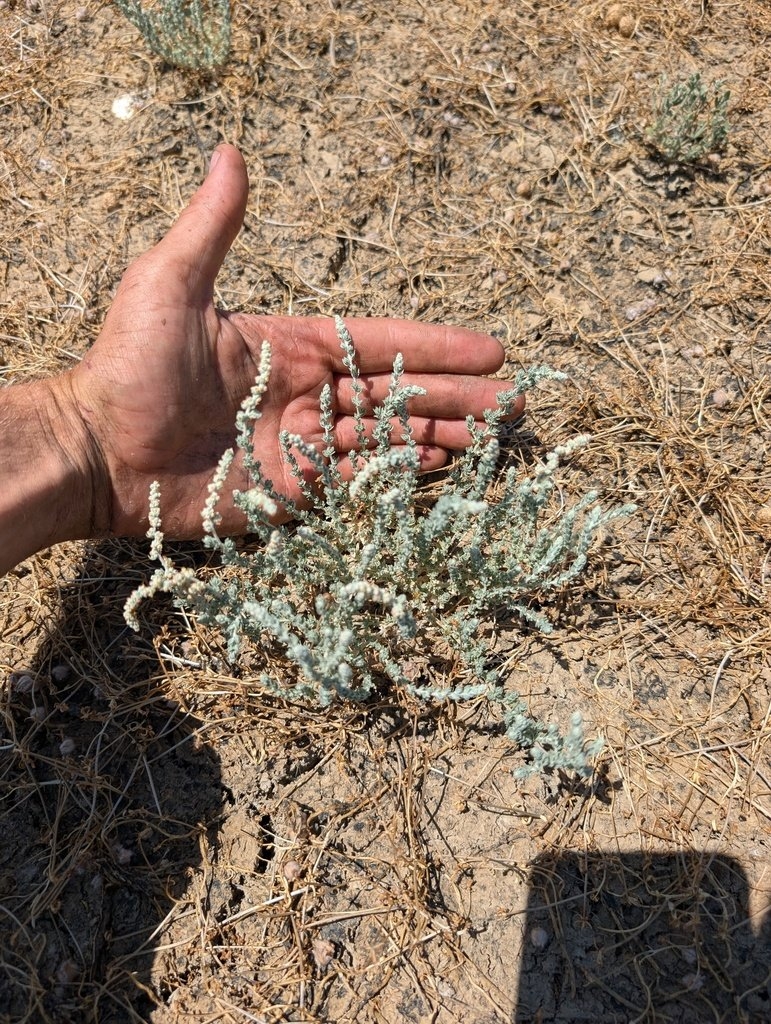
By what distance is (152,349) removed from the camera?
2.38 m

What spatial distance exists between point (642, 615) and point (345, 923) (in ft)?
4.59

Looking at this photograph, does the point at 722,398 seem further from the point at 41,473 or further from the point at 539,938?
the point at 41,473

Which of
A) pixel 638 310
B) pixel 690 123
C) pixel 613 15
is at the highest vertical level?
pixel 613 15

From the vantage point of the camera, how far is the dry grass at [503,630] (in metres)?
2.17

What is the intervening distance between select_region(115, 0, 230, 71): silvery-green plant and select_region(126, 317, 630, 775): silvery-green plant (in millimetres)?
2121

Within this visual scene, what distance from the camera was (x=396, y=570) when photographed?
94.0 inches

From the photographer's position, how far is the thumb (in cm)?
243

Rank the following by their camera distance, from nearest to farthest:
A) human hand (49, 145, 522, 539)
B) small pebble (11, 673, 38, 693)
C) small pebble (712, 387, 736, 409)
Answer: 1. human hand (49, 145, 522, 539)
2. small pebble (11, 673, 38, 693)
3. small pebble (712, 387, 736, 409)

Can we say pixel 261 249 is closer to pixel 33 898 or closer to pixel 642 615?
pixel 642 615

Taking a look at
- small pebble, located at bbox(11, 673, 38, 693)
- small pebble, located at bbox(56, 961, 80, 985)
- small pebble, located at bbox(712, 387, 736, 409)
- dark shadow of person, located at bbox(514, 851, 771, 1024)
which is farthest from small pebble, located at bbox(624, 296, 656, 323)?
small pebble, located at bbox(56, 961, 80, 985)

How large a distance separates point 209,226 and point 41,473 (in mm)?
986

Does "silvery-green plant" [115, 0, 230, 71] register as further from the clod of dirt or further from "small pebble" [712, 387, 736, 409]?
"small pebble" [712, 387, 736, 409]

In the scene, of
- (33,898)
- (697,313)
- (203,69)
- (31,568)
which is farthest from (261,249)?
(33,898)

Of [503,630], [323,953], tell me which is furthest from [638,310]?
[323,953]
